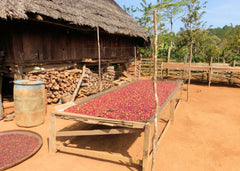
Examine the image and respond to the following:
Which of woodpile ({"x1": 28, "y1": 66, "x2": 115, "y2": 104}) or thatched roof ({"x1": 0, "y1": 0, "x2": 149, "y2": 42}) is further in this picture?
woodpile ({"x1": 28, "y1": 66, "x2": 115, "y2": 104})

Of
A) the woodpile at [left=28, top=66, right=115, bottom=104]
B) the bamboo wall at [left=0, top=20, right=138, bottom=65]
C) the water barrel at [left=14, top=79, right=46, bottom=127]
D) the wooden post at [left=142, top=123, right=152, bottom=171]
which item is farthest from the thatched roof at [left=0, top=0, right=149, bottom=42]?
the wooden post at [left=142, top=123, right=152, bottom=171]

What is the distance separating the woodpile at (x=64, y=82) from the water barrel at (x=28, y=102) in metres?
1.42

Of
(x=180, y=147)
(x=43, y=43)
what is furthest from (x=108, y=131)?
(x=43, y=43)

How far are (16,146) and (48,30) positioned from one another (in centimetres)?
432

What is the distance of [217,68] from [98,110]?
382 inches

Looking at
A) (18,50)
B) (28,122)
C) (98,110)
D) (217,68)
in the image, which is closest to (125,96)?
(98,110)

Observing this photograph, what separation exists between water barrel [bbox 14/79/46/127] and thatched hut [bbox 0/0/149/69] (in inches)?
58.1

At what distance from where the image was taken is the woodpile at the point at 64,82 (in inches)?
246

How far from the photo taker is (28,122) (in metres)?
4.59

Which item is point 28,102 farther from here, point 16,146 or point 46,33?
point 46,33

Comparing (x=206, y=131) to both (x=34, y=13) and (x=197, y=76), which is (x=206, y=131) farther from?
(x=197, y=76)

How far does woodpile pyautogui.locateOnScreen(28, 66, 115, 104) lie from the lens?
20.5ft

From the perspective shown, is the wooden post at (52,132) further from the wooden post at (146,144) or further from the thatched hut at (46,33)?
the thatched hut at (46,33)

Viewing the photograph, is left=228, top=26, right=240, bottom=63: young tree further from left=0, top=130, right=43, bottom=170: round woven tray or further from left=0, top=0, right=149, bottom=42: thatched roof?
left=0, top=130, right=43, bottom=170: round woven tray
